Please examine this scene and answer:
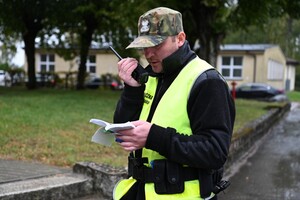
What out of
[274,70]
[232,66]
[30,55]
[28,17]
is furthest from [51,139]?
[274,70]

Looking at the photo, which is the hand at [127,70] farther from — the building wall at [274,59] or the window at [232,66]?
the building wall at [274,59]

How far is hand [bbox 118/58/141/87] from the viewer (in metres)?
2.59

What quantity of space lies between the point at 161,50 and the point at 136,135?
459 millimetres

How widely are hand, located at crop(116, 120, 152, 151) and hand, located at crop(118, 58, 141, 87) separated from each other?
15.3 inches

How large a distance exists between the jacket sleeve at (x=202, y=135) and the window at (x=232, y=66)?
40.8 meters

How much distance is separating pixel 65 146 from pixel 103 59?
38.5 meters

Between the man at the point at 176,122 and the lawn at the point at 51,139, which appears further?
the lawn at the point at 51,139

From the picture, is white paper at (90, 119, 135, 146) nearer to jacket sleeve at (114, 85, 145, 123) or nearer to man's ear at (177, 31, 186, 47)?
jacket sleeve at (114, 85, 145, 123)

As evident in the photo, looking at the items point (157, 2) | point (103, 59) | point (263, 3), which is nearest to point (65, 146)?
point (157, 2)

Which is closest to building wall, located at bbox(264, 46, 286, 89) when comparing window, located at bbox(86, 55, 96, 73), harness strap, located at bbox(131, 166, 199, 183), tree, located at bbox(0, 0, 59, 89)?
window, located at bbox(86, 55, 96, 73)

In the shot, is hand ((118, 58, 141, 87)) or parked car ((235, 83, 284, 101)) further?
parked car ((235, 83, 284, 101))

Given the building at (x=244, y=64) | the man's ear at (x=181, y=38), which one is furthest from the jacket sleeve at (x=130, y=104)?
the building at (x=244, y=64)

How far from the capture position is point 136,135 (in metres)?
2.26

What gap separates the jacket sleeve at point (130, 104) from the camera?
8.75ft
